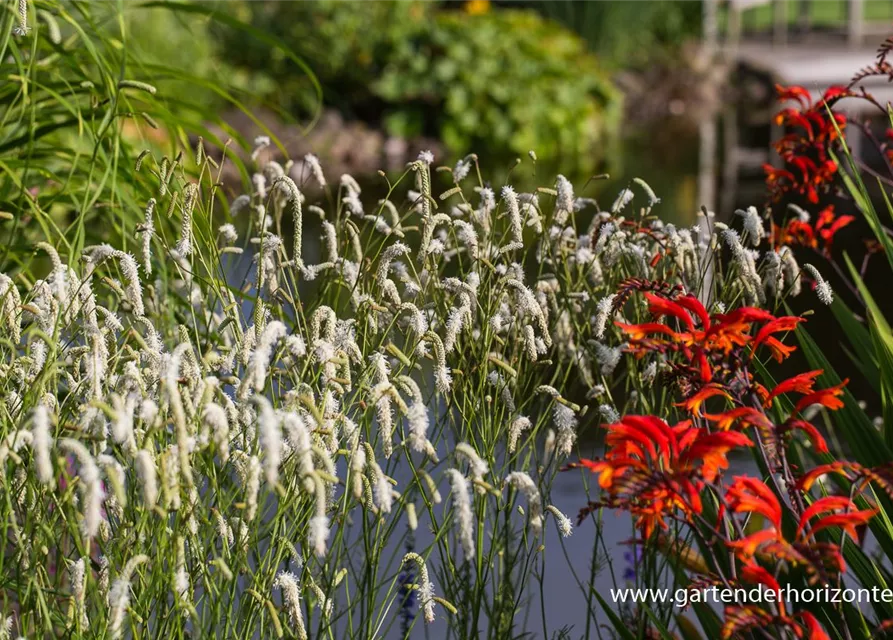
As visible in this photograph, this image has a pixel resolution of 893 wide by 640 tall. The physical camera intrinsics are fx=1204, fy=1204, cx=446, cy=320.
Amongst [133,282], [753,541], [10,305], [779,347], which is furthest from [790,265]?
[10,305]

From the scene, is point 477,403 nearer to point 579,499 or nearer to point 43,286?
point 43,286

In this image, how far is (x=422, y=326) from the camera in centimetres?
156

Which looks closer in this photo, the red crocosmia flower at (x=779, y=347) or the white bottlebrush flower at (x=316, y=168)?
the red crocosmia flower at (x=779, y=347)

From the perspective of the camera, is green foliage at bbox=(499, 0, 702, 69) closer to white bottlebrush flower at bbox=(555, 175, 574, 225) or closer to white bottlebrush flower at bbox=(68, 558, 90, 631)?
white bottlebrush flower at bbox=(555, 175, 574, 225)

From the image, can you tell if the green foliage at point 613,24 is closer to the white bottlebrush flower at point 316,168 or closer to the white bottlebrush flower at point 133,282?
the white bottlebrush flower at point 316,168

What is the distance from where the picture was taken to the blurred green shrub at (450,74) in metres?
9.64

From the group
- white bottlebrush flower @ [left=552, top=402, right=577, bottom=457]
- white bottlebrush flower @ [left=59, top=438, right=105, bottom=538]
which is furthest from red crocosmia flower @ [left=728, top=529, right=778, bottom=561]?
white bottlebrush flower @ [left=59, top=438, right=105, bottom=538]

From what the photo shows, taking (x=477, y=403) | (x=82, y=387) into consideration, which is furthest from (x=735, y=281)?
(x=82, y=387)

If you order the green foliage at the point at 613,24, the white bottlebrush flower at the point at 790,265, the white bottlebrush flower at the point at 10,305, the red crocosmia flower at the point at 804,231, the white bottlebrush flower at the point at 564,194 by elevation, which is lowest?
the green foliage at the point at 613,24

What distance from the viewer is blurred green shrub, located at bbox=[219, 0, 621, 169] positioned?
31.6 ft

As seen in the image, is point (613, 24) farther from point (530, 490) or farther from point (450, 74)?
point (530, 490)

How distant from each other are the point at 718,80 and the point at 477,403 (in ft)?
40.7

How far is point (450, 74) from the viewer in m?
9.62

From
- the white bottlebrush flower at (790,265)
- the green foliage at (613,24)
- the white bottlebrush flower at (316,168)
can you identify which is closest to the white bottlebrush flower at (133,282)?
the white bottlebrush flower at (316,168)
